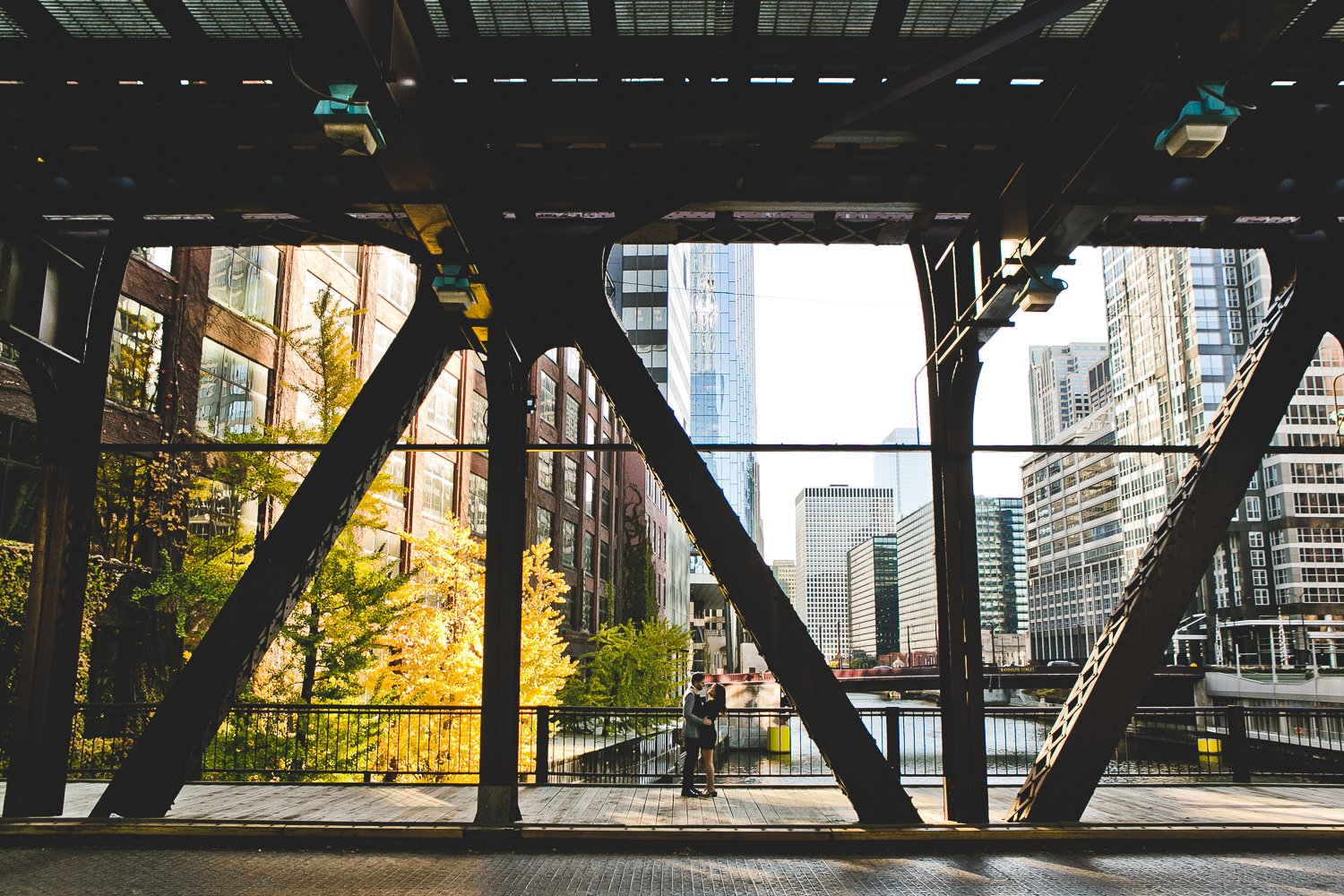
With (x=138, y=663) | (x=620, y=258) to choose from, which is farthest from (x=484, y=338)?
(x=620, y=258)

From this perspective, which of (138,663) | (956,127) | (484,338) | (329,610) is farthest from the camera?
(138,663)

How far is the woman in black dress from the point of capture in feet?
44.8

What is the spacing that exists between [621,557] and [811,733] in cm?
5811

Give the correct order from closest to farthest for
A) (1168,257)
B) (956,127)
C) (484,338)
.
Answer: (956,127), (484,338), (1168,257)

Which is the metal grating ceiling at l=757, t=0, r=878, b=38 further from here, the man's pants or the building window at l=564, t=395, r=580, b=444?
the building window at l=564, t=395, r=580, b=444

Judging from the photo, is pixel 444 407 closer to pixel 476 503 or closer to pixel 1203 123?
pixel 476 503

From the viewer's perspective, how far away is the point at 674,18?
8086 mm

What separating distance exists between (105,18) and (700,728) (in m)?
11.0

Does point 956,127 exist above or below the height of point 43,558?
above

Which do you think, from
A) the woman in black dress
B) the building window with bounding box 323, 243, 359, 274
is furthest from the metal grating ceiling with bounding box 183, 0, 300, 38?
the building window with bounding box 323, 243, 359, 274

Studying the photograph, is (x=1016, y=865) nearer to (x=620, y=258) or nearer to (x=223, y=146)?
(x=223, y=146)

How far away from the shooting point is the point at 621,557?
67.9m

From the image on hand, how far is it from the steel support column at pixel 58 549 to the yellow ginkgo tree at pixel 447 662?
280 inches

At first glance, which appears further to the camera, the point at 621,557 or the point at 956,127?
the point at 621,557
